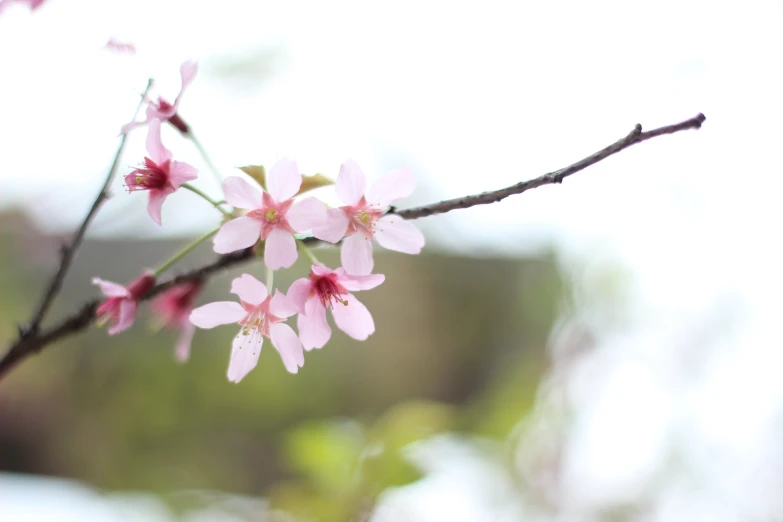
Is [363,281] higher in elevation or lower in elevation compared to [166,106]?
lower

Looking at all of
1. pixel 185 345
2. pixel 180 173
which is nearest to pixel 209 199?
pixel 180 173

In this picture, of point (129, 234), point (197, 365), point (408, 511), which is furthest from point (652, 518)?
point (129, 234)

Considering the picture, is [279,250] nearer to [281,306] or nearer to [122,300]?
[281,306]

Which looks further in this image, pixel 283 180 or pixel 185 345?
pixel 185 345

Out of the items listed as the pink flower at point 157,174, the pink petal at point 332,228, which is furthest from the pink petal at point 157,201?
the pink petal at point 332,228

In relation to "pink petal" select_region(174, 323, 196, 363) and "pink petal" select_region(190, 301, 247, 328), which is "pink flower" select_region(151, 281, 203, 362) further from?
"pink petal" select_region(190, 301, 247, 328)

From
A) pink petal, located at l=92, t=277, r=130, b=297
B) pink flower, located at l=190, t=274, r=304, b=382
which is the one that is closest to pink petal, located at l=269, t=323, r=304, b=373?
pink flower, located at l=190, t=274, r=304, b=382
